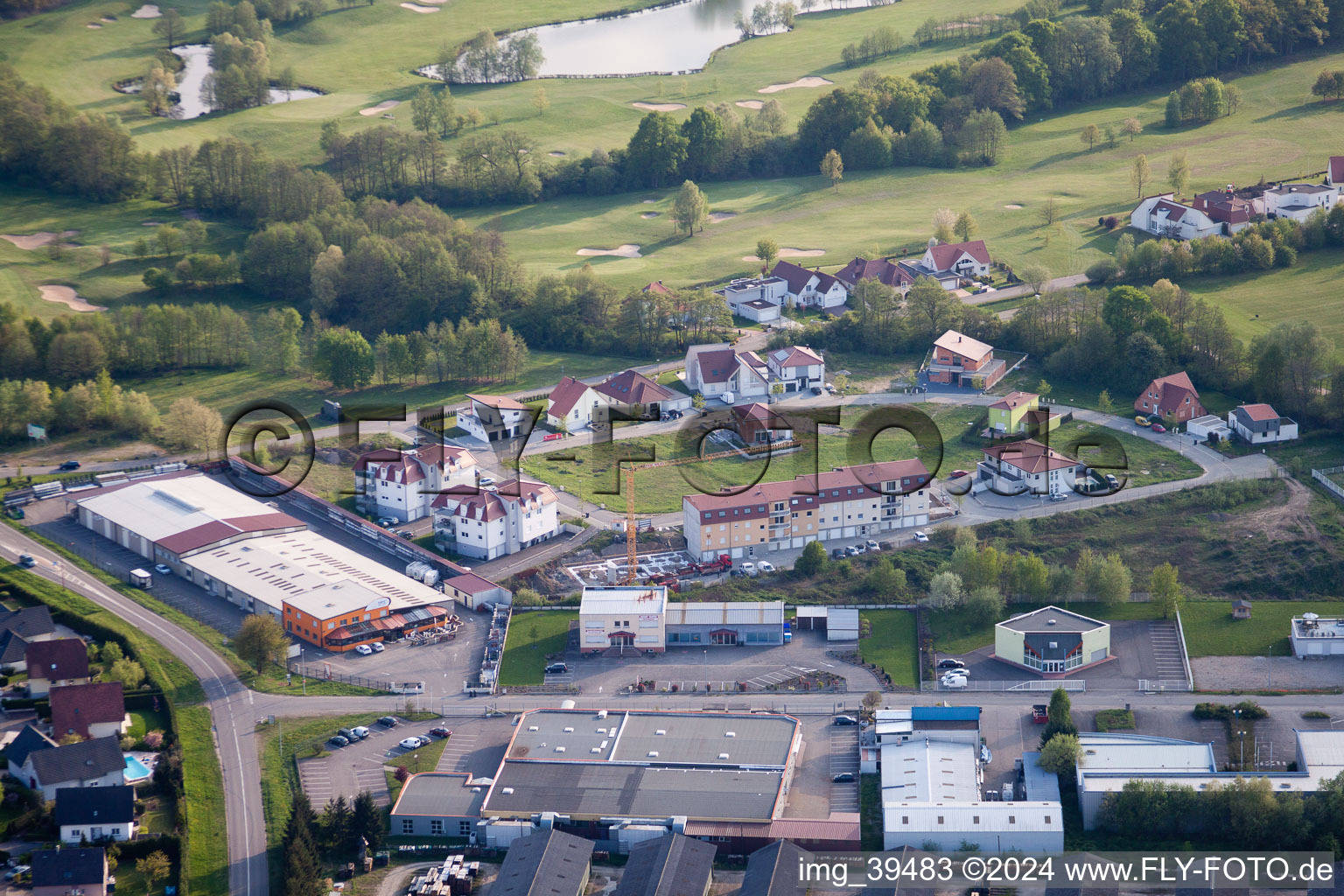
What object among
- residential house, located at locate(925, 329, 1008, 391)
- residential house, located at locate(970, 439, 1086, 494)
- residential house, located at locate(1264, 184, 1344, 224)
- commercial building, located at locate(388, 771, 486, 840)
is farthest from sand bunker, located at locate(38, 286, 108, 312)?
residential house, located at locate(1264, 184, 1344, 224)

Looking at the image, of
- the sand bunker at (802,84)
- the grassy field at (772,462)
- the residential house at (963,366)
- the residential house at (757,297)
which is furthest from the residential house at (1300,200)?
the sand bunker at (802,84)

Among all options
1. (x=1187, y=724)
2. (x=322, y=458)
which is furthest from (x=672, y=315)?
(x=1187, y=724)

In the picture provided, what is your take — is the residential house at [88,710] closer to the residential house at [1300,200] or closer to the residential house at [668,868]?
the residential house at [668,868]

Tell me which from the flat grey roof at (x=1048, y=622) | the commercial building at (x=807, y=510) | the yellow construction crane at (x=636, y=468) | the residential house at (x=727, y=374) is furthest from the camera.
A: the residential house at (x=727, y=374)

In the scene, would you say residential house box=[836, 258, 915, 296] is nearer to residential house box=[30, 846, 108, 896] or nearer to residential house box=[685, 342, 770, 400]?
residential house box=[685, 342, 770, 400]

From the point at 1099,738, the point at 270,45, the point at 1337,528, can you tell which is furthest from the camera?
the point at 270,45

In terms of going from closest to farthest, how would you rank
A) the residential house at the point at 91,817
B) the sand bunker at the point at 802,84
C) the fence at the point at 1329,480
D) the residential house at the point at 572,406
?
the residential house at the point at 91,817 → the fence at the point at 1329,480 → the residential house at the point at 572,406 → the sand bunker at the point at 802,84

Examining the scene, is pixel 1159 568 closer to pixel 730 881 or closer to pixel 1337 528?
pixel 1337 528
